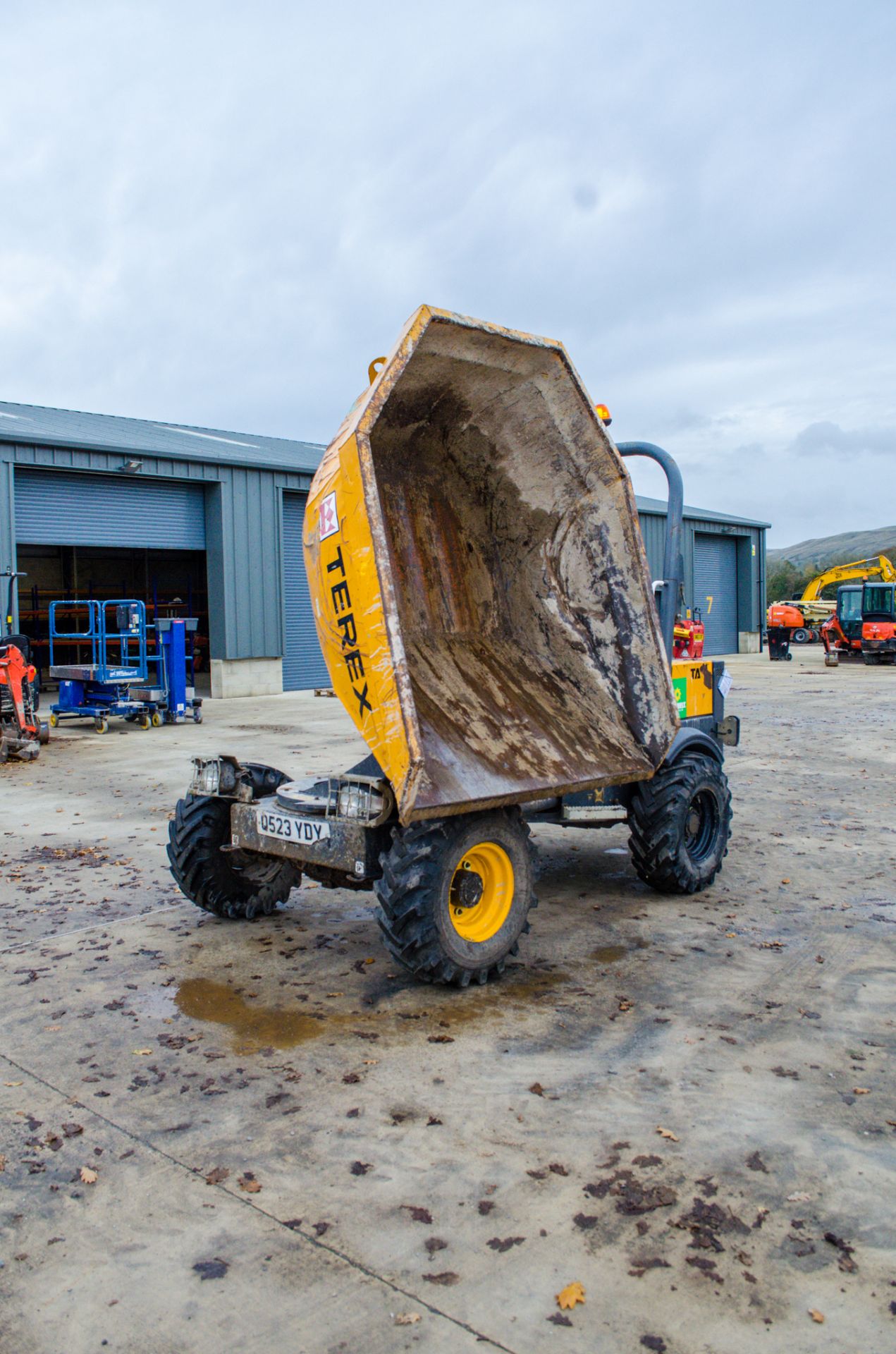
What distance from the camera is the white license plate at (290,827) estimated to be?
15.7 feet

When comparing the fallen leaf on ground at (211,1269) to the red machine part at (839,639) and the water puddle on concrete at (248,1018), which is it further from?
the red machine part at (839,639)

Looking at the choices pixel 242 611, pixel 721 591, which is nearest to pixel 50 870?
pixel 242 611

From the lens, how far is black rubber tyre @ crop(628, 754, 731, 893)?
6.17 meters

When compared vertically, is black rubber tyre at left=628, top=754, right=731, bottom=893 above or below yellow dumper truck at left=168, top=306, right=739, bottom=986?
below

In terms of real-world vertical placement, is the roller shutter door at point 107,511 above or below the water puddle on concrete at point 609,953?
above

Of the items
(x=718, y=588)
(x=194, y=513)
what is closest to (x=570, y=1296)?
(x=194, y=513)

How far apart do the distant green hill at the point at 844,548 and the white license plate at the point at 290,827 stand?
124m

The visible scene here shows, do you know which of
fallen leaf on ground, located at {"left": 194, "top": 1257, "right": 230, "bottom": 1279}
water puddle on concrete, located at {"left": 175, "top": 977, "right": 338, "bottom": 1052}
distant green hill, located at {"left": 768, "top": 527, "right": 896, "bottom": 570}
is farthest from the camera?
distant green hill, located at {"left": 768, "top": 527, "right": 896, "bottom": 570}

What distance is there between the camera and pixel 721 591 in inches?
1485

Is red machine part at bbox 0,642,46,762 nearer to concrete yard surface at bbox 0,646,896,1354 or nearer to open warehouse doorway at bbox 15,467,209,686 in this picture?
open warehouse doorway at bbox 15,467,209,686

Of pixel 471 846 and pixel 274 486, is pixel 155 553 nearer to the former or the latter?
pixel 274 486

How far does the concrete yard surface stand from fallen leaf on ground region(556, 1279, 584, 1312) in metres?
0.02

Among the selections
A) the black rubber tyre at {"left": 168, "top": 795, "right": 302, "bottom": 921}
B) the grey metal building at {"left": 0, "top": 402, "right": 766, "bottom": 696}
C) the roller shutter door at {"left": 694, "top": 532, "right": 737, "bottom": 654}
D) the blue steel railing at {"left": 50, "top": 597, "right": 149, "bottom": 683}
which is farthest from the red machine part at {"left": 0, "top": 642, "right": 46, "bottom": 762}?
the roller shutter door at {"left": 694, "top": 532, "right": 737, "bottom": 654}

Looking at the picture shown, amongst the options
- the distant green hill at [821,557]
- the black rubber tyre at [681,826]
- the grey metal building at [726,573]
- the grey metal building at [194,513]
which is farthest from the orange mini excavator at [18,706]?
the distant green hill at [821,557]
